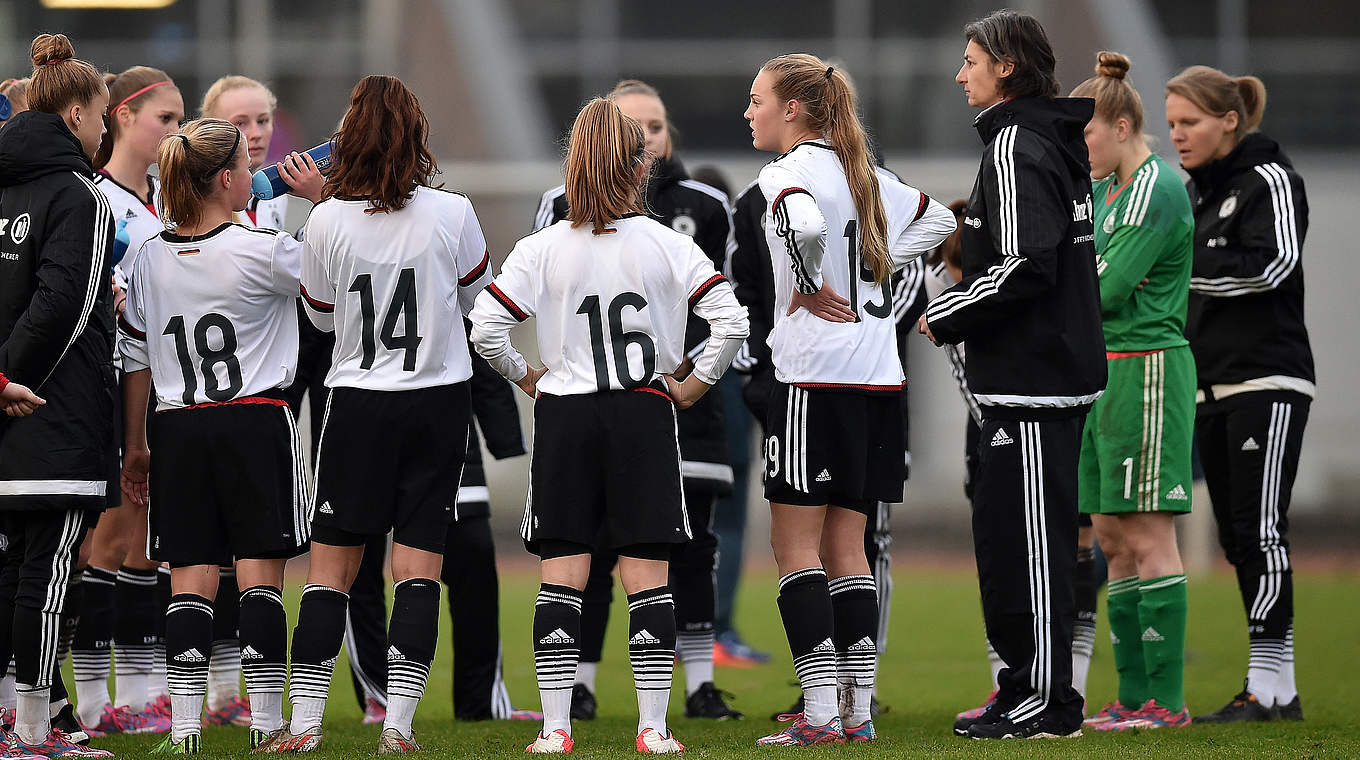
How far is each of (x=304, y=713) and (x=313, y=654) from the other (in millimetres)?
178

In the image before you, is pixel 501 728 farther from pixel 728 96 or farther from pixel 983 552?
pixel 728 96

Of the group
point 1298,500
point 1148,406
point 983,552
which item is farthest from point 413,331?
point 1298,500

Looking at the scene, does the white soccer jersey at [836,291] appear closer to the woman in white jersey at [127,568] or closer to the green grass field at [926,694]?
the green grass field at [926,694]

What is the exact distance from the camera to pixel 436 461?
15.9 ft

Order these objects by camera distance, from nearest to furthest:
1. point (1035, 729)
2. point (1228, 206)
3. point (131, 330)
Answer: point (1035, 729), point (131, 330), point (1228, 206)

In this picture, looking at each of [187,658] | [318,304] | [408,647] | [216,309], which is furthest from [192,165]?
[408,647]

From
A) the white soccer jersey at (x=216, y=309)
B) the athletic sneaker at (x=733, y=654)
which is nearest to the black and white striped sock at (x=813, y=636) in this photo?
the white soccer jersey at (x=216, y=309)

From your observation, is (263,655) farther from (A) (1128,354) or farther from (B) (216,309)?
(A) (1128,354)

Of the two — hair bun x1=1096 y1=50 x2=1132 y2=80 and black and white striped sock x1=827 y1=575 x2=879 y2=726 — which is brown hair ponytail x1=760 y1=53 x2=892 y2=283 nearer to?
black and white striped sock x1=827 y1=575 x2=879 y2=726

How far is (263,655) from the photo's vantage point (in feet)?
16.0

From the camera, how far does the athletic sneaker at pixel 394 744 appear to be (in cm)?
469

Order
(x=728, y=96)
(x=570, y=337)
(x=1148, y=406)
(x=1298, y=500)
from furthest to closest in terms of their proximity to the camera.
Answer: (x=728, y=96) < (x=1298, y=500) < (x=1148, y=406) < (x=570, y=337)

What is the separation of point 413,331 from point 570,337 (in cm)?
49

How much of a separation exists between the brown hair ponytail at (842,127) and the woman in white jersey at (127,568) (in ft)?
7.93
